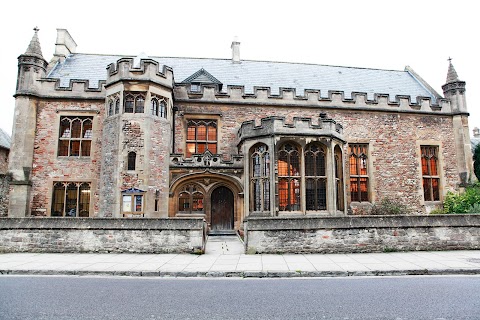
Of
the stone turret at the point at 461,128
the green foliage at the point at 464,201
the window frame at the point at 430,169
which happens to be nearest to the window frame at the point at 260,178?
the green foliage at the point at 464,201

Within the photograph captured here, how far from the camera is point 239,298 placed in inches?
211

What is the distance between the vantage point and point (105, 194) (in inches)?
570

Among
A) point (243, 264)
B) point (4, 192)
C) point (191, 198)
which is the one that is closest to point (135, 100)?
point (191, 198)

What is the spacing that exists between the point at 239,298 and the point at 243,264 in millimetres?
2852

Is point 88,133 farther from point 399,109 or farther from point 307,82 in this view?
point 399,109

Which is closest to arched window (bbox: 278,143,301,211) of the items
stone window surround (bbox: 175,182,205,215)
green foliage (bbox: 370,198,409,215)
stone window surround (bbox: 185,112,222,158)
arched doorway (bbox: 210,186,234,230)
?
arched doorway (bbox: 210,186,234,230)

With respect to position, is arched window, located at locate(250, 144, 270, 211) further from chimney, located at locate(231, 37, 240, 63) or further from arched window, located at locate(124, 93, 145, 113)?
chimney, located at locate(231, 37, 240, 63)

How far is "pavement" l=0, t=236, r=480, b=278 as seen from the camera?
732 centimetres

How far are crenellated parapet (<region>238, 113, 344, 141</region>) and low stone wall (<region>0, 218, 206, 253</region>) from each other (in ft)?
20.0

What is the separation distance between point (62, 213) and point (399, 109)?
19350mm

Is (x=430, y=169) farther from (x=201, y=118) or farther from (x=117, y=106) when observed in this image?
(x=117, y=106)

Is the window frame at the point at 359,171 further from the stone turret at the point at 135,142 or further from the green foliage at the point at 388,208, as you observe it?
the stone turret at the point at 135,142

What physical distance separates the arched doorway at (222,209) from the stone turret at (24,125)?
9.02m

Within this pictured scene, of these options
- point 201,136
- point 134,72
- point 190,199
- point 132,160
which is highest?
point 134,72
